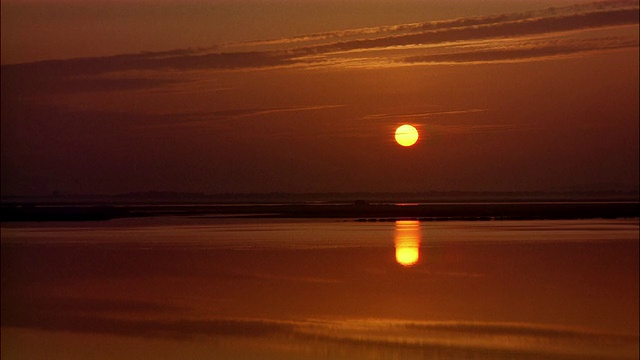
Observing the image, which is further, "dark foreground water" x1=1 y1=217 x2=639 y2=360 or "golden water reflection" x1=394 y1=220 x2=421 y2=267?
"golden water reflection" x1=394 y1=220 x2=421 y2=267

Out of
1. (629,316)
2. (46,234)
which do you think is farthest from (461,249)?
(46,234)

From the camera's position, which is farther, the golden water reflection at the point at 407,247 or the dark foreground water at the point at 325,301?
the golden water reflection at the point at 407,247

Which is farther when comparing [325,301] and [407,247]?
[407,247]

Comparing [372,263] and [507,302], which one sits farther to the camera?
[372,263]

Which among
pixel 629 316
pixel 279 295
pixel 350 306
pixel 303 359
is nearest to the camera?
pixel 303 359

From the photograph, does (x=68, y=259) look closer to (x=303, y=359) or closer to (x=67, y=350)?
(x=67, y=350)

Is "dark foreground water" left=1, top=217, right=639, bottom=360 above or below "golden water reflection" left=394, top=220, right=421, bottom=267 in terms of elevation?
below

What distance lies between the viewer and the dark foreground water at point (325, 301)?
9359 mm

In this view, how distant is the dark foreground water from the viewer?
9359 mm

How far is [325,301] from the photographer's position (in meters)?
11.7

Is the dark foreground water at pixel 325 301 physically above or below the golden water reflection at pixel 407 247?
below

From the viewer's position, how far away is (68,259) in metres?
17.7

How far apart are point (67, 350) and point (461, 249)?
402 inches

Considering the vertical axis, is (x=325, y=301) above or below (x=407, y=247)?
below
